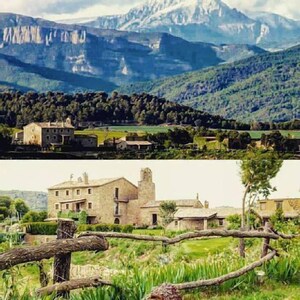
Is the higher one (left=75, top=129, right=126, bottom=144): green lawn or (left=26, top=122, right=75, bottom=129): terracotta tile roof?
(left=26, top=122, right=75, bottom=129): terracotta tile roof

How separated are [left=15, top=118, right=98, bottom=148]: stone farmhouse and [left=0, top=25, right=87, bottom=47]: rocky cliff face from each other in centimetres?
78

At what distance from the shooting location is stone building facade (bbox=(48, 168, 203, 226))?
8766 millimetres

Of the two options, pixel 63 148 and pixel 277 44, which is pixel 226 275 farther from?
pixel 277 44

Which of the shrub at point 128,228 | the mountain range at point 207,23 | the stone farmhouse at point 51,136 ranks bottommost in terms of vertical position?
the shrub at point 128,228

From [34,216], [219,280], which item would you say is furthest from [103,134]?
[219,280]

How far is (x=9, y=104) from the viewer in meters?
8.84

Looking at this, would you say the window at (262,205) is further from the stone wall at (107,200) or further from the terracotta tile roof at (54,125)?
the terracotta tile roof at (54,125)

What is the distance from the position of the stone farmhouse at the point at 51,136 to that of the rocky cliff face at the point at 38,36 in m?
0.78

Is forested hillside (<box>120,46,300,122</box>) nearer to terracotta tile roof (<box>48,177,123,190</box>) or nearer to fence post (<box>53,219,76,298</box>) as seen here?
terracotta tile roof (<box>48,177,123,190</box>)

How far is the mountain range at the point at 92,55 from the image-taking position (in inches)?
362

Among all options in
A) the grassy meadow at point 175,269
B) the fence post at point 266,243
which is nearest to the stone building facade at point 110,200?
the grassy meadow at point 175,269

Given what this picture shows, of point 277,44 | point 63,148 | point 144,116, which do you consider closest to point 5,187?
point 63,148

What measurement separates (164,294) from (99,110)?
9.33 feet

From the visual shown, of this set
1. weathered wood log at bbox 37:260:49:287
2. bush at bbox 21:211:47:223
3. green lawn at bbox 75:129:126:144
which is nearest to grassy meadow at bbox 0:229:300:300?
weathered wood log at bbox 37:260:49:287
